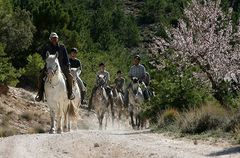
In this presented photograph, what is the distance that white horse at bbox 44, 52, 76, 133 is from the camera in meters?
17.2

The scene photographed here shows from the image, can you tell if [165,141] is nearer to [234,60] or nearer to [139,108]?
[139,108]

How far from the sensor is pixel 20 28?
48.1 m

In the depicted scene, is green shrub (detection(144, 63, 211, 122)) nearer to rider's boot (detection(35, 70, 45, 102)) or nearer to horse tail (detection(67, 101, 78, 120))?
horse tail (detection(67, 101, 78, 120))

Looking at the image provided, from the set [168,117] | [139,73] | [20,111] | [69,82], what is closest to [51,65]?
[69,82]

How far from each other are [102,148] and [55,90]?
4795 millimetres

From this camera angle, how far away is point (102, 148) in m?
13.3

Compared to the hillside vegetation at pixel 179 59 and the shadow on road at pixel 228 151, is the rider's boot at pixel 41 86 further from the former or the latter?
the shadow on road at pixel 228 151

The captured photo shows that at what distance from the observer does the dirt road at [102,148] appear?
1200 cm

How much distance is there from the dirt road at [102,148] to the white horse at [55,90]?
2145 mm

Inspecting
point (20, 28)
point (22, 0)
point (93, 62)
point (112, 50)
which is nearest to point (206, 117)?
point (20, 28)

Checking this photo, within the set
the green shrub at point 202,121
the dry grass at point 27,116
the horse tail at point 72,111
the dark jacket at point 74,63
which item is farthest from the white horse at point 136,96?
the dry grass at point 27,116

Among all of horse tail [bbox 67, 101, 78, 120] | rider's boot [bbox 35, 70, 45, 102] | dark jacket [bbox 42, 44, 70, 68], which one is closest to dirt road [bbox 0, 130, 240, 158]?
rider's boot [bbox 35, 70, 45, 102]

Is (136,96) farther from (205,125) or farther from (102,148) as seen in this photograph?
(102,148)

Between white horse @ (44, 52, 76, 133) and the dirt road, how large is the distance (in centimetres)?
214
